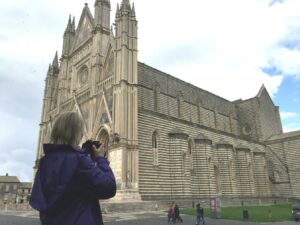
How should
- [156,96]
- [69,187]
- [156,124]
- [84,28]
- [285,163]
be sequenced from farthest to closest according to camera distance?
[285,163] < [84,28] < [156,96] < [156,124] < [69,187]

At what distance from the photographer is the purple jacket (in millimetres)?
2037

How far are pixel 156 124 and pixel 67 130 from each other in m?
27.6

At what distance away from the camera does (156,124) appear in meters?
29.8

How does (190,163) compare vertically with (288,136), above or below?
below

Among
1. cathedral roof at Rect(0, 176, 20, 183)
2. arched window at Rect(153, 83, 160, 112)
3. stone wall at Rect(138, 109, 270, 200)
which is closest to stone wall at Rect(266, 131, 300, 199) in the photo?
stone wall at Rect(138, 109, 270, 200)

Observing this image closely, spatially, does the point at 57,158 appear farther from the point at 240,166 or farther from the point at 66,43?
the point at 66,43

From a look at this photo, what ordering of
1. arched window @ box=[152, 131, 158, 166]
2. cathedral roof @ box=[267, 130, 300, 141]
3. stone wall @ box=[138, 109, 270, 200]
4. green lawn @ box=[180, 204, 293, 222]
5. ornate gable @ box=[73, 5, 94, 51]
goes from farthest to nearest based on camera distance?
1. cathedral roof @ box=[267, 130, 300, 141]
2. ornate gable @ box=[73, 5, 94, 51]
3. arched window @ box=[152, 131, 158, 166]
4. stone wall @ box=[138, 109, 270, 200]
5. green lawn @ box=[180, 204, 293, 222]

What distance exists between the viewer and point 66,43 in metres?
42.1

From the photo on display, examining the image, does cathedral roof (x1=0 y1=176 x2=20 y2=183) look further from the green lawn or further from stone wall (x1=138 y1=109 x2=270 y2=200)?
the green lawn

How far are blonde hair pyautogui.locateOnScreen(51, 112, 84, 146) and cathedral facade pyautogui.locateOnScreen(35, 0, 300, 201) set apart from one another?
2278 centimetres

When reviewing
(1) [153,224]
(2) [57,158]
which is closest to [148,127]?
(1) [153,224]

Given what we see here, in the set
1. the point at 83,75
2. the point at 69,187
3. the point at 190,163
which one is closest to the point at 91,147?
the point at 69,187

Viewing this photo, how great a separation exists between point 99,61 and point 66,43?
37.1ft

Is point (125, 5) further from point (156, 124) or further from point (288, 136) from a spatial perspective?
point (288, 136)
